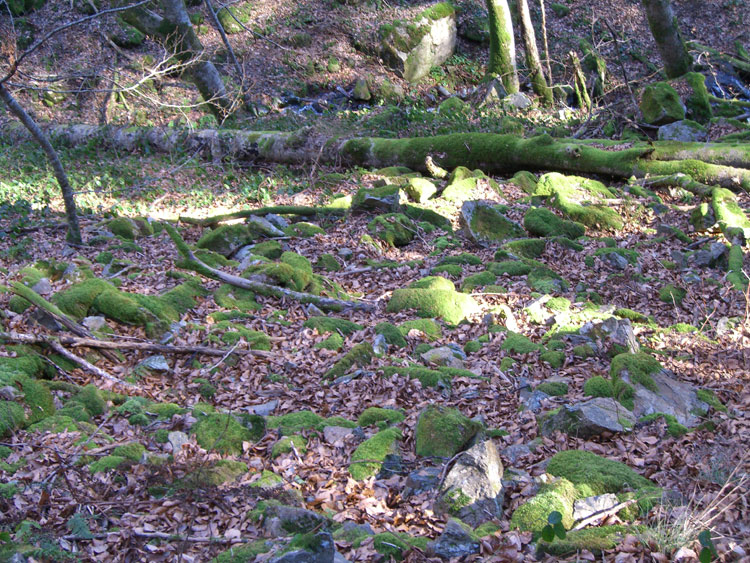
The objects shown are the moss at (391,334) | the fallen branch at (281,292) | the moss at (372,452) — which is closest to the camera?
the moss at (372,452)

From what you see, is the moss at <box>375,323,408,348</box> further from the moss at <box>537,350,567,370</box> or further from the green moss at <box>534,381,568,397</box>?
the green moss at <box>534,381,568,397</box>

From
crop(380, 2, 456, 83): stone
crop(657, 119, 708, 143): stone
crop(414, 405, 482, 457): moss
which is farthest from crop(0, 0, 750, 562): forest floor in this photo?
crop(380, 2, 456, 83): stone

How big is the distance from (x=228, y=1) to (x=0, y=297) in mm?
17948

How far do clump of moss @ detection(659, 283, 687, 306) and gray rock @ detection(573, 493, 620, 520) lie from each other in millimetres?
4650

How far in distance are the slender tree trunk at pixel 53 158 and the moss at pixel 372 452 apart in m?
6.14

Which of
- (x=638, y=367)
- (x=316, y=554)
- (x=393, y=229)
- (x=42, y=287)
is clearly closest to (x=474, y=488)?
(x=316, y=554)

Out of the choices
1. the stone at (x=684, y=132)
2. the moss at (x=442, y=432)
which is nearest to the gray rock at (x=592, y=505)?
the moss at (x=442, y=432)

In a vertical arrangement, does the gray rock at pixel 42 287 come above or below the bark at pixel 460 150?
above

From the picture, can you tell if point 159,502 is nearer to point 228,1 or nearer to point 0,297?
point 0,297

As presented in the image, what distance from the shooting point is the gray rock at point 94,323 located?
21.8 feet

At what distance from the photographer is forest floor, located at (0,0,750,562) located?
12.3 ft

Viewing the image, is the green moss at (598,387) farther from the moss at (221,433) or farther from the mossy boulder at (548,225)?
the mossy boulder at (548,225)

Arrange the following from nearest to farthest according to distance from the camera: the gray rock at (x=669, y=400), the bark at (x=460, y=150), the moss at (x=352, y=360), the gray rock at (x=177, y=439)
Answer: the gray rock at (x=177, y=439) → the gray rock at (x=669, y=400) → the moss at (x=352, y=360) → the bark at (x=460, y=150)

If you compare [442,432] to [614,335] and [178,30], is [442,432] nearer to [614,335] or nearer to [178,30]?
[614,335]
